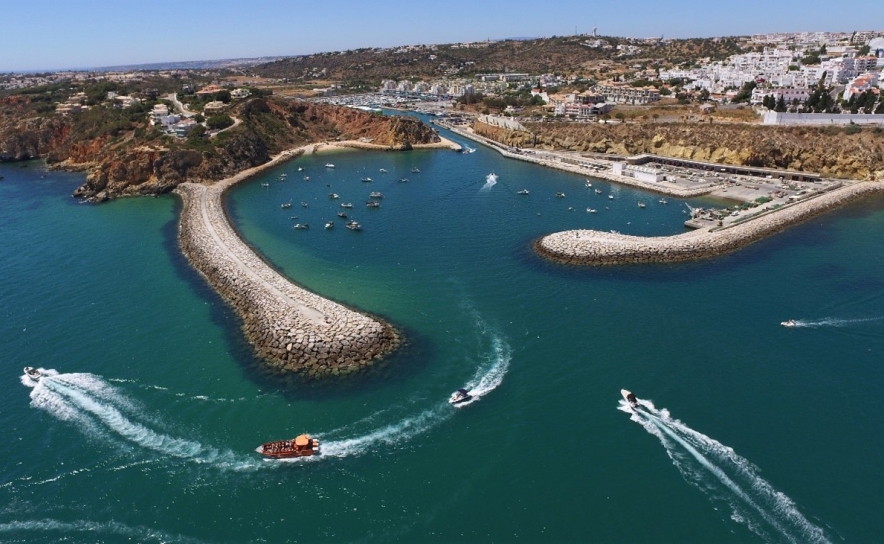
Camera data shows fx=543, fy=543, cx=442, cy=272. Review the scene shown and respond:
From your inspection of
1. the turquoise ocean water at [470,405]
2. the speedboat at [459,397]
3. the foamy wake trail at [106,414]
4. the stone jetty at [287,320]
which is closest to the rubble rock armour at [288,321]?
the stone jetty at [287,320]

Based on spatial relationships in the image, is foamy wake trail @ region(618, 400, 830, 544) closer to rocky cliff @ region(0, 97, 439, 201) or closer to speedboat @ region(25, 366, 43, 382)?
speedboat @ region(25, 366, 43, 382)

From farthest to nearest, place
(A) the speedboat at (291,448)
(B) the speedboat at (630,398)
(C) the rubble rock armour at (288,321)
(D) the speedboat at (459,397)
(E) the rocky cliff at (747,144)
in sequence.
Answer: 1. (E) the rocky cliff at (747,144)
2. (C) the rubble rock armour at (288,321)
3. (D) the speedboat at (459,397)
4. (B) the speedboat at (630,398)
5. (A) the speedboat at (291,448)

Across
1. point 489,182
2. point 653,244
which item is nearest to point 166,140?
point 489,182

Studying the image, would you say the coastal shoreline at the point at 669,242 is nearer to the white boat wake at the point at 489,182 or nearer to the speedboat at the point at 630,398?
the speedboat at the point at 630,398

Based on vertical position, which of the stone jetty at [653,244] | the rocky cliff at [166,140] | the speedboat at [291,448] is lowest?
the speedboat at [291,448]

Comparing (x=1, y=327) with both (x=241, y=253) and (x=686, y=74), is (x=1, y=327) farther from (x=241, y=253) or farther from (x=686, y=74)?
(x=686, y=74)

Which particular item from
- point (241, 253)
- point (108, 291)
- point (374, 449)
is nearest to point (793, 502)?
point (374, 449)

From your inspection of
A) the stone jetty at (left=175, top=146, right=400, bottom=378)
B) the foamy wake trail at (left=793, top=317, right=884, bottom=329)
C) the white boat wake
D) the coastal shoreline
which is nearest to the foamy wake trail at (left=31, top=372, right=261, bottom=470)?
the stone jetty at (left=175, top=146, right=400, bottom=378)

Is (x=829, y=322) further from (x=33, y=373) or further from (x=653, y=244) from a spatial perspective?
(x=33, y=373)
